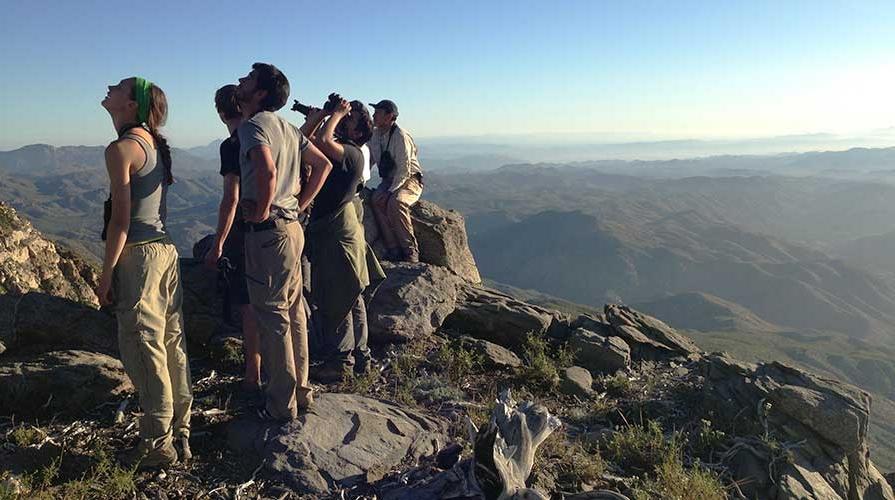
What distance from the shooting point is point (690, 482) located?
220 inches

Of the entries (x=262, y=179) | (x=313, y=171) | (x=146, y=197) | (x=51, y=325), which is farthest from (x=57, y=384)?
(x=313, y=171)

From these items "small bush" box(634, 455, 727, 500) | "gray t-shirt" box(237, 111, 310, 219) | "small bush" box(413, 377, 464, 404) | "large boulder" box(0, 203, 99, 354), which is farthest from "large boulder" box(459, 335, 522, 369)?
"large boulder" box(0, 203, 99, 354)

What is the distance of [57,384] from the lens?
6168mm

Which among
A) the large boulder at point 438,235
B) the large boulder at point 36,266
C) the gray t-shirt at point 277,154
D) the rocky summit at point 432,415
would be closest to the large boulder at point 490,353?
the rocky summit at point 432,415

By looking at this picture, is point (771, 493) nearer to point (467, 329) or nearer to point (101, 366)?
point (467, 329)

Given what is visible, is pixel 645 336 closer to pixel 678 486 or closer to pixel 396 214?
pixel 396 214

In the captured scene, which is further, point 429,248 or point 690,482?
point 429,248

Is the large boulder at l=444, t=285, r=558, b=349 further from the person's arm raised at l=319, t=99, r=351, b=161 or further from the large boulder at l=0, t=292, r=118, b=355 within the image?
the large boulder at l=0, t=292, r=118, b=355

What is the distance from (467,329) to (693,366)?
14.6 ft

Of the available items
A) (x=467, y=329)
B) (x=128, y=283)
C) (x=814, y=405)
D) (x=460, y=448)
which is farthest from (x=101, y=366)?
(x=814, y=405)

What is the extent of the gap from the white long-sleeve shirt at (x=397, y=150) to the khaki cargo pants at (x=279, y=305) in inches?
217

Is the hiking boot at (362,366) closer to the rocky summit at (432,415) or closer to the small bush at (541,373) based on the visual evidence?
the rocky summit at (432,415)

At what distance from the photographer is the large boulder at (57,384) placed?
19.6 ft

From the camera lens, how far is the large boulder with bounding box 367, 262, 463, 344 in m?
8.97
